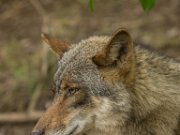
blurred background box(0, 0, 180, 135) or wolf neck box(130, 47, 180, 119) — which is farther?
blurred background box(0, 0, 180, 135)

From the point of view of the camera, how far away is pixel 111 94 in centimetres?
630

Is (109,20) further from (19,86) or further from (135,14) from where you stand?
(19,86)

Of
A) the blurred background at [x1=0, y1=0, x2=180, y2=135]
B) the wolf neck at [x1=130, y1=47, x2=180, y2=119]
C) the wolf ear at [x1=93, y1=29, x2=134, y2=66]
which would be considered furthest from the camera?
the blurred background at [x1=0, y1=0, x2=180, y2=135]

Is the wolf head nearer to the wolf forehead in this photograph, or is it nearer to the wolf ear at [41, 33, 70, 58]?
the wolf forehead

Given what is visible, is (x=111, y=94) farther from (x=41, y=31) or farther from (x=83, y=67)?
(x=41, y=31)

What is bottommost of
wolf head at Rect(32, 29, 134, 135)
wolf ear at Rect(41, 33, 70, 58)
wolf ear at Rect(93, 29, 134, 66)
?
wolf head at Rect(32, 29, 134, 135)

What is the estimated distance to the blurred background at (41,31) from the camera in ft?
35.5

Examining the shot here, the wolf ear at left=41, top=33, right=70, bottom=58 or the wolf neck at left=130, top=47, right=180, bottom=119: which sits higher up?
the wolf ear at left=41, top=33, right=70, bottom=58

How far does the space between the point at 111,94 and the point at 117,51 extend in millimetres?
408

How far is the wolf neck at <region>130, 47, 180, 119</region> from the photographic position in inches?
256

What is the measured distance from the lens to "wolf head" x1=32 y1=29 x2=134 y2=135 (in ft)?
20.6

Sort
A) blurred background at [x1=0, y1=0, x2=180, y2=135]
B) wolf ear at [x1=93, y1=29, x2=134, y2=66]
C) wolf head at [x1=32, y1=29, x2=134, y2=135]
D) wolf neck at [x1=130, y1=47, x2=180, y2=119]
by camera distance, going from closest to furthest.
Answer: wolf ear at [x1=93, y1=29, x2=134, y2=66] < wolf head at [x1=32, y1=29, x2=134, y2=135] < wolf neck at [x1=130, y1=47, x2=180, y2=119] < blurred background at [x1=0, y1=0, x2=180, y2=135]

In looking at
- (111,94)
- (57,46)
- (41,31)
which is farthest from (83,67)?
(41,31)

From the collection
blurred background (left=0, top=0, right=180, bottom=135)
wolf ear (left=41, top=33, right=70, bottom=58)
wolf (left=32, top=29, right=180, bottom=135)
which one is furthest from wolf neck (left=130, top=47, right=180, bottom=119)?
blurred background (left=0, top=0, right=180, bottom=135)
